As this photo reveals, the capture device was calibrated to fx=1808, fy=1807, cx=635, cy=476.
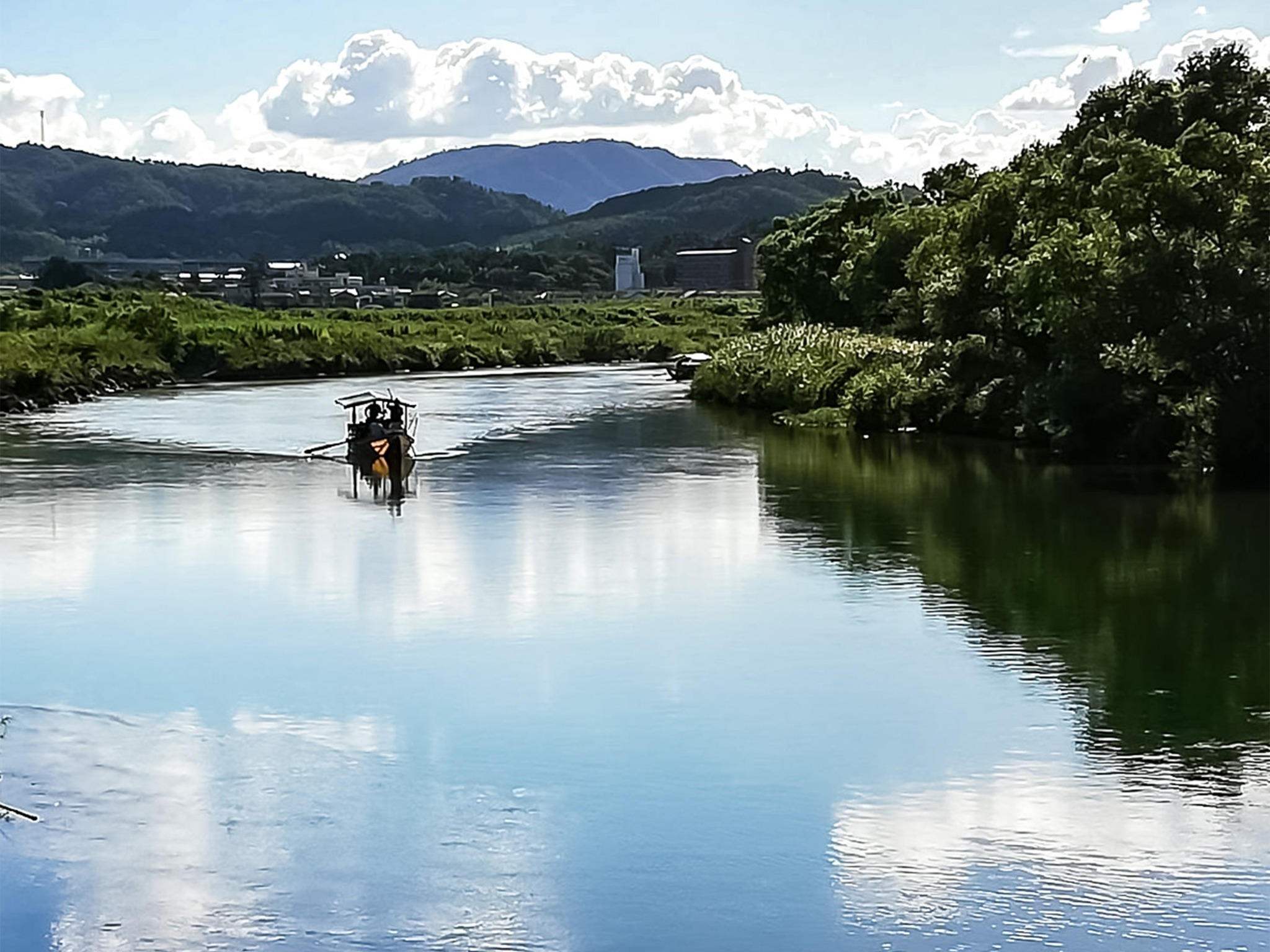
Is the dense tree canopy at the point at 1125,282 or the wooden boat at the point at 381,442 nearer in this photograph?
the dense tree canopy at the point at 1125,282

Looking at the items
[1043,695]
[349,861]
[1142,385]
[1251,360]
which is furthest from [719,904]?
[1142,385]

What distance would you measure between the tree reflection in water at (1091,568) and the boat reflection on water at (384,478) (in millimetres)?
6089

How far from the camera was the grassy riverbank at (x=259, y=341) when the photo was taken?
57812 mm

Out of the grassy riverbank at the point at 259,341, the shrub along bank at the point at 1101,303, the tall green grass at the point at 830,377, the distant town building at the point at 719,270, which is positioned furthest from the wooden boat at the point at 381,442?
the distant town building at the point at 719,270

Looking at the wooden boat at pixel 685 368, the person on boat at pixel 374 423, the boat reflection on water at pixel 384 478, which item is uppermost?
the wooden boat at pixel 685 368

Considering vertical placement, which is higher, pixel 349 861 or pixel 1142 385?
pixel 1142 385

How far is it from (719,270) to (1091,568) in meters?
136

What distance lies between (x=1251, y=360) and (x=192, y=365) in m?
46.1

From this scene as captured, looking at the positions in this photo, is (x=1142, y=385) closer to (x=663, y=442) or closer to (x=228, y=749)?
(x=663, y=442)

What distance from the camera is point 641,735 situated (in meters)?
13.9

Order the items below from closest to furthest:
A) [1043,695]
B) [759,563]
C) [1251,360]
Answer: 1. [1043,695]
2. [759,563]
3. [1251,360]

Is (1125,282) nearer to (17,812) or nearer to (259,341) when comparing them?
(17,812)

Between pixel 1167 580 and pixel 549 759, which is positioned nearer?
pixel 549 759

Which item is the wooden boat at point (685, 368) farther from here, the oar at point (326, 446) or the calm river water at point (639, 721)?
the calm river water at point (639, 721)
